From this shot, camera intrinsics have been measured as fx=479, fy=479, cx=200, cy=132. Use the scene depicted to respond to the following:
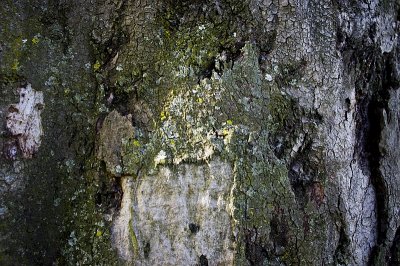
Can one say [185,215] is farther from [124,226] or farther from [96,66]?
[96,66]

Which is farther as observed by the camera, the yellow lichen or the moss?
the yellow lichen

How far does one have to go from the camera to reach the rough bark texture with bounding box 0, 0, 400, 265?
1203 mm

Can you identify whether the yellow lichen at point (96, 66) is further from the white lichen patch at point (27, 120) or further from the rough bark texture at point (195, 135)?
the white lichen patch at point (27, 120)

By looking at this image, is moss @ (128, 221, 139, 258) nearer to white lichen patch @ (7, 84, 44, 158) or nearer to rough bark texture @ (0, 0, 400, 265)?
rough bark texture @ (0, 0, 400, 265)

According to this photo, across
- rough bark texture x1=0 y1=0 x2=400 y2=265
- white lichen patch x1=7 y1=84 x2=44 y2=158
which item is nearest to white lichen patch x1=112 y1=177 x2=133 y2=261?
rough bark texture x1=0 y1=0 x2=400 y2=265

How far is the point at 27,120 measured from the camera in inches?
49.1

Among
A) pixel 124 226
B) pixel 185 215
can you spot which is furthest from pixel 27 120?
pixel 185 215

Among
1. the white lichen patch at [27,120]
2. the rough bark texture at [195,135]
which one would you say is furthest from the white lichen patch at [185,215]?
the white lichen patch at [27,120]

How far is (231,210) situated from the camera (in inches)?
46.5

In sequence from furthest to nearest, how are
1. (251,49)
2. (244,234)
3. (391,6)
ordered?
(391,6) < (251,49) < (244,234)

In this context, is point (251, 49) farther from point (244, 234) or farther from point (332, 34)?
point (244, 234)

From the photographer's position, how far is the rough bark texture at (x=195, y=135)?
120 cm

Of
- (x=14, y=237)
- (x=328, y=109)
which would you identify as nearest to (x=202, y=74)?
(x=328, y=109)

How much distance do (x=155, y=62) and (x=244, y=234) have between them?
0.51 metres
